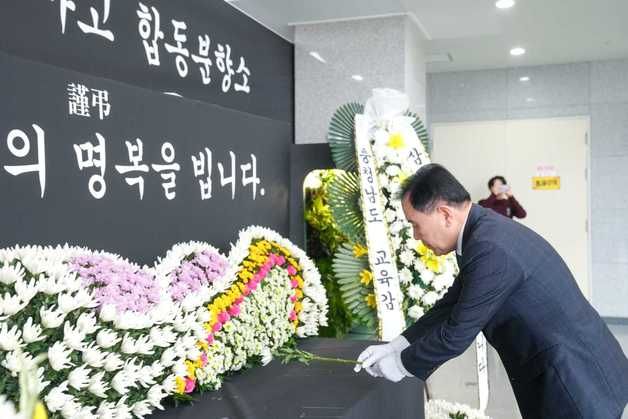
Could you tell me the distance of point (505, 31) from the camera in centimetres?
514

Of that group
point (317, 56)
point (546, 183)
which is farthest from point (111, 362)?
point (546, 183)

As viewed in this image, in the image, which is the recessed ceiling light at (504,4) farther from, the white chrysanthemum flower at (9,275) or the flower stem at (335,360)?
the white chrysanthemum flower at (9,275)

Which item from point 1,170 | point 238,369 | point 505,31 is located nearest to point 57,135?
point 1,170

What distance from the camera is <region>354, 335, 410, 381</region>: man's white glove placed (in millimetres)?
1888

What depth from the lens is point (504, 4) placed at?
436cm

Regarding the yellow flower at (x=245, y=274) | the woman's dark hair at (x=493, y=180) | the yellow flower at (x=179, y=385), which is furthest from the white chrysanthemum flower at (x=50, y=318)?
the woman's dark hair at (x=493, y=180)

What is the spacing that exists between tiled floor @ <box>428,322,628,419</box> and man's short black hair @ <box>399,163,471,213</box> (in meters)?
2.34

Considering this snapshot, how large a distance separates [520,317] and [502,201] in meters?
4.91

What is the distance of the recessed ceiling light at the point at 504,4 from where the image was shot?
429 centimetres

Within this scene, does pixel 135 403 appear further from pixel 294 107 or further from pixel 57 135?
pixel 294 107

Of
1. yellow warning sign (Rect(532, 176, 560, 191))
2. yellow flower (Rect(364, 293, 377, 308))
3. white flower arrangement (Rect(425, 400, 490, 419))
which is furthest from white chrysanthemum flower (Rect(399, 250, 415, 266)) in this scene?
yellow warning sign (Rect(532, 176, 560, 191))

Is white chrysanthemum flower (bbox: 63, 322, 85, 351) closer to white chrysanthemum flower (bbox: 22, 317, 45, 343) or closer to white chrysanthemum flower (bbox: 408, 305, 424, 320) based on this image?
white chrysanthemum flower (bbox: 22, 317, 45, 343)

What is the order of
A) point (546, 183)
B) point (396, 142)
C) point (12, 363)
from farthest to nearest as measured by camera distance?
point (546, 183), point (396, 142), point (12, 363)

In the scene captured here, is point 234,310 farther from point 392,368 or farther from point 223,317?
point 392,368
